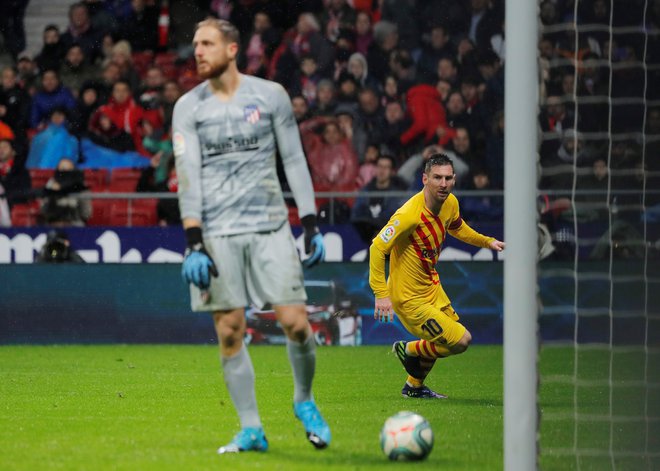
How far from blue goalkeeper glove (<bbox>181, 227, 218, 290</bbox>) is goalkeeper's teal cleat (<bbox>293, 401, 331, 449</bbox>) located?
83 centimetres

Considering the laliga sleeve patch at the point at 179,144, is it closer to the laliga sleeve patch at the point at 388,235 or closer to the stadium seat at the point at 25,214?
the laliga sleeve patch at the point at 388,235

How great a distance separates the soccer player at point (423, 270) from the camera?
29.7 feet

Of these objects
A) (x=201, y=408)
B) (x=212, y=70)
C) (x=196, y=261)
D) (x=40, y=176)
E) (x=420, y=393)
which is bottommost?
(x=420, y=393)

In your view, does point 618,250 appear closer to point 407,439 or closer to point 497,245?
point 407,439

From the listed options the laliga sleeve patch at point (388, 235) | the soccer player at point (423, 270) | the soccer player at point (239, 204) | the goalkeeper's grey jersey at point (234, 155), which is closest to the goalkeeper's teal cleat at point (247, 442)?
the soccer player at point (239, 204)

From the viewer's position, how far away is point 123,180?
15125 mm

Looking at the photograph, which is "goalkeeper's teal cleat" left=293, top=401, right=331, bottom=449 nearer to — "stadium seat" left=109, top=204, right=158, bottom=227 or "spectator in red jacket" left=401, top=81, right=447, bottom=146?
"stadium seat" left=109, top=204, right=158, bottom=227

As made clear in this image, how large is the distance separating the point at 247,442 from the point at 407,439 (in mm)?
844

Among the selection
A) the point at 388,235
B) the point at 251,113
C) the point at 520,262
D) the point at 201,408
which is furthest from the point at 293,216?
the point at 520,262

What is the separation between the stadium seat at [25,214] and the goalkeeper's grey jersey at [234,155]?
836 cm

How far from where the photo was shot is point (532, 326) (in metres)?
5.11

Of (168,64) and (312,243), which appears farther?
(168,64)

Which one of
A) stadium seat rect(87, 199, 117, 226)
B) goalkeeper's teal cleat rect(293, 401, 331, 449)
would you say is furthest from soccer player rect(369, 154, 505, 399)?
stadium seat rect(87, 199, 117, 226)

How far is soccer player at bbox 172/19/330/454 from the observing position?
20.7 feet
